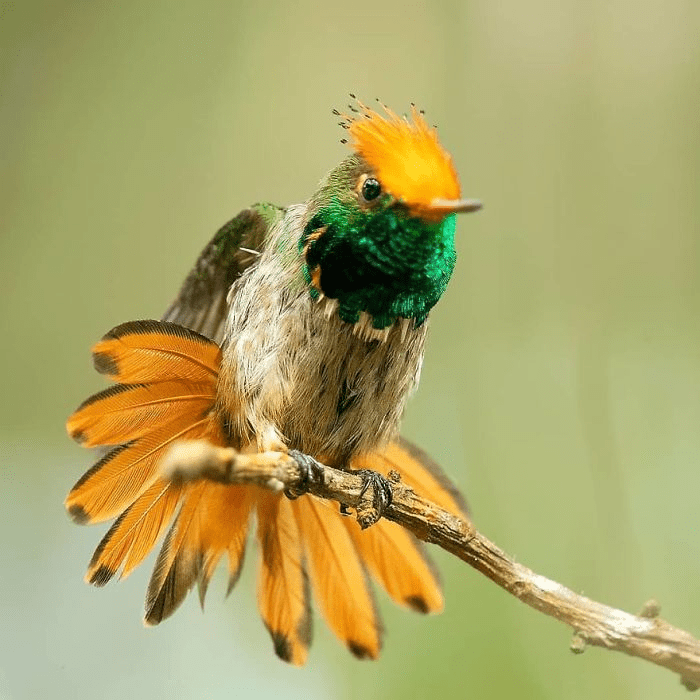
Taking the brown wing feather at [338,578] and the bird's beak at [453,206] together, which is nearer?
the bird's beak at [453,206]

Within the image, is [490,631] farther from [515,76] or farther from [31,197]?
[31,197]

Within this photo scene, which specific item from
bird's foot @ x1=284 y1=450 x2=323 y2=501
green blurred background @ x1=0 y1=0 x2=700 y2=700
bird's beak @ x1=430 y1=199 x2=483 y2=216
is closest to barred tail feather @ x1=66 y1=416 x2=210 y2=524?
bird's foot @ x1=284 y1=450 x2=323 y2=501

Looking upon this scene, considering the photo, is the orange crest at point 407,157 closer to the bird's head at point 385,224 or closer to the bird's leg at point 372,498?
the bird's head at point 385,224

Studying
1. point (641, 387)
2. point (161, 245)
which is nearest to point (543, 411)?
point (641, 387)

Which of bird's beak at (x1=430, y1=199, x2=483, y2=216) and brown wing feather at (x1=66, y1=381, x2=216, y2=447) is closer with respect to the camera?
bird's beak at (x1=430, y1=199, x2=483, y2=216)

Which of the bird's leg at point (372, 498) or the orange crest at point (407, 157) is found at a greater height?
the orange crest at point (407, 157)

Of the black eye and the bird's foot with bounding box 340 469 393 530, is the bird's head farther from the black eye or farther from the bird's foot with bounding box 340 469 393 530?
the bird's foot with bounding box 340 469 393 530

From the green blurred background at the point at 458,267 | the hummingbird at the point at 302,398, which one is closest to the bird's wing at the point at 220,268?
the hummingbird at the point at 302,398
